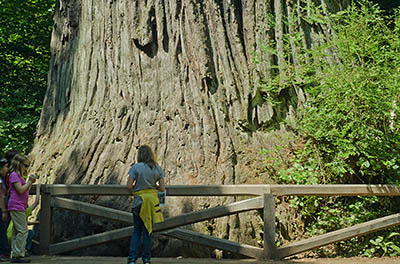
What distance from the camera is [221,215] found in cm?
676

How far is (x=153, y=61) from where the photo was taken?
28.9ft

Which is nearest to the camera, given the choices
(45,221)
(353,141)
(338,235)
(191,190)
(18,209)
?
(18,209)

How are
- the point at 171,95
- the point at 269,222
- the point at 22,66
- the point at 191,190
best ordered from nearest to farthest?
1. the point at 269,222
2. the point at 191,190
3. the point at 171,95
4. the point at 22,66

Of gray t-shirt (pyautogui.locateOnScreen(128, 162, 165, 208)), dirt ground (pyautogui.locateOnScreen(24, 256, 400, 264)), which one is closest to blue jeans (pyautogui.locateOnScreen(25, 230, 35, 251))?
dirt ground (pyautogui.locateOnScreen(24, 256, 400, 264))

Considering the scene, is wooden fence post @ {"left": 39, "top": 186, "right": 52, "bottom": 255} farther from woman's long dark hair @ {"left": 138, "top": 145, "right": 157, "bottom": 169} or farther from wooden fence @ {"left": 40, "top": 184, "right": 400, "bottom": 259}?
woman's long dark hair @ {"left": 138, "top": 145, "right": 157, "bottom": 169}

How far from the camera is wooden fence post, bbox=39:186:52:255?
7.18 meters

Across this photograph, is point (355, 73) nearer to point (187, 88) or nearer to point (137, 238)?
point (187, 88)

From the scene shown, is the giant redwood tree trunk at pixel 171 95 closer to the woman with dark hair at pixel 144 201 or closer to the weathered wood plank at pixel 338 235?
the weathered wood plank at pixel 338 235

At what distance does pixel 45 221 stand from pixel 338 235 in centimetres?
421

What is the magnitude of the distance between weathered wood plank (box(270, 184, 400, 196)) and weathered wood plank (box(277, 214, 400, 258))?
0.40m

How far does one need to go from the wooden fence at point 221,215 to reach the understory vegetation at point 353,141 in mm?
623

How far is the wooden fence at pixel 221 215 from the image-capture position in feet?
22.2

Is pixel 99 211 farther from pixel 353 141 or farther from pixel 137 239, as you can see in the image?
pixel 353 141

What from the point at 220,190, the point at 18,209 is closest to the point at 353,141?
the point at 220,190
